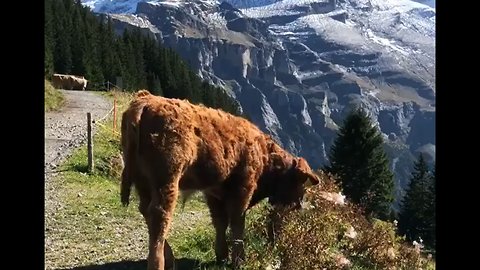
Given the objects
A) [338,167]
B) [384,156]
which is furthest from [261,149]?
[384,156]

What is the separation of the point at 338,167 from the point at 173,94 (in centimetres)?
3687

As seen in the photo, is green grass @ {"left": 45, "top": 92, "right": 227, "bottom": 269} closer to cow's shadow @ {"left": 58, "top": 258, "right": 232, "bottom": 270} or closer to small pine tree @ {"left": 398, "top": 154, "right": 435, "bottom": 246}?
cow's shadow @ {"left": 58, "top": 258, "right": 232, "bottom": 270}

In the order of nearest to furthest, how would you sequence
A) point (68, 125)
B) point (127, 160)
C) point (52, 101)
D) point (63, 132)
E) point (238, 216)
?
point (127, 160) < point (238, 216) < point (63, 132) < point (68, 125) < point (52, 101)

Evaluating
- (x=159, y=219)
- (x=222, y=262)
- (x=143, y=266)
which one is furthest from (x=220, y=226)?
(x=159, y=219)

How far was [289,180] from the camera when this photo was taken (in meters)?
8.36

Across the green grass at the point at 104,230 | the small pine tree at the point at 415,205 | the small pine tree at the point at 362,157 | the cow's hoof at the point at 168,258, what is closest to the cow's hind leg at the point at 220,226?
the green grass at the point at 104,230

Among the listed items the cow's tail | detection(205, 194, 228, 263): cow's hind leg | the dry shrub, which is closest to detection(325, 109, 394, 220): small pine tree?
the dry shrub

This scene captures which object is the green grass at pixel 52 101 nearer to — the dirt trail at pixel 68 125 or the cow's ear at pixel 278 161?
the dirt trail at pixel 68 125

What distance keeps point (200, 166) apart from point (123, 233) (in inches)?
121

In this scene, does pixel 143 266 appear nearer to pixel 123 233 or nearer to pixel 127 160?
pixel 127 160

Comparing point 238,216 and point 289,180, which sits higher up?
point 289,180
